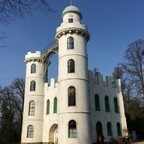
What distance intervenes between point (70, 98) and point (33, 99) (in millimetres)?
10252

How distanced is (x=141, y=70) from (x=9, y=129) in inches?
1024

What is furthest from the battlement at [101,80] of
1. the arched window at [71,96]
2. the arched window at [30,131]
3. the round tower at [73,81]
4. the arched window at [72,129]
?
the arched window at [30,131]

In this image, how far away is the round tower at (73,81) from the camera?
20000 mm

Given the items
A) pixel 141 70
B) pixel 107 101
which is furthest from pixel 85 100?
pixel 141 70

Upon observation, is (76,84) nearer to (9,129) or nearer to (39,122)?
(39,122)

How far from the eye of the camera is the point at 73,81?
2170 centimetres

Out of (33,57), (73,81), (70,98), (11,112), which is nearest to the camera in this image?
(70,98)

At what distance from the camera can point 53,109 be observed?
2652 centimetres

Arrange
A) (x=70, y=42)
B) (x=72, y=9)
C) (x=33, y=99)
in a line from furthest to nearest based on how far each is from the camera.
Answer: (x=33, y=99)
(x=72, y=9)
(x=70, y=42)

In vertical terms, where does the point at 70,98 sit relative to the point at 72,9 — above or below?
below

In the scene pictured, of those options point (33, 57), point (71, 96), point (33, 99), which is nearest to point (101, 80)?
point (71, 96)

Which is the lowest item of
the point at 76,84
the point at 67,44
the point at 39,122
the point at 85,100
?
the point at 39,122

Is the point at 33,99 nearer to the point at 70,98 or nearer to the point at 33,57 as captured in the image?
the point at 33,57

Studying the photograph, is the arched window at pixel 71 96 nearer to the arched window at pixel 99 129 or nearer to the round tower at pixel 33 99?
the arched window at pixel 99 129
